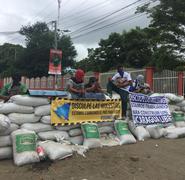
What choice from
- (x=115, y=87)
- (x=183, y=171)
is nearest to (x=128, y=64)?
(x=115, y=87)

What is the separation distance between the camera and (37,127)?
810cm

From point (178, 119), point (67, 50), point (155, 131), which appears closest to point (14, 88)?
point (155, 131)

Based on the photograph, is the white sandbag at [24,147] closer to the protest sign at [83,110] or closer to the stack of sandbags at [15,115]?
the stack of sandbags at [15,115]

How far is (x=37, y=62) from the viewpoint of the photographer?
51438 mm

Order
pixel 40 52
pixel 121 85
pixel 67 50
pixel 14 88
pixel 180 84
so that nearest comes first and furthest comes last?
pixel 14 88 → pixel 121 85 → pixel 180 84 → pixel 40 52 → pixel 67 50

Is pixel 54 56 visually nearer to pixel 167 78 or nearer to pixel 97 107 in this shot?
pixel 167 78

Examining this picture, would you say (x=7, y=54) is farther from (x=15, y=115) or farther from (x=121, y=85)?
(x=15, y=115)

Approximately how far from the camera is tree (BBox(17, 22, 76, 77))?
50.9 meters

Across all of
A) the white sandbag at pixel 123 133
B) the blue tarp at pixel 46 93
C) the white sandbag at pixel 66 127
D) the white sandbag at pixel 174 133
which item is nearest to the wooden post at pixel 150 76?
the white sandbag at pixel 174 133

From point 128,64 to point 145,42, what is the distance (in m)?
3.33

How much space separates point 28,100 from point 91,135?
1.35m

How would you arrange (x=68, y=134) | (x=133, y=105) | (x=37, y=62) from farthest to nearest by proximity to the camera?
1. (x=37, y=62)
2. (x=133, y=105)
3. (x=68, y=134)

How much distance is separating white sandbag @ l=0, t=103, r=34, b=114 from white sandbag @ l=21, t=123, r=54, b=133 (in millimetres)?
254

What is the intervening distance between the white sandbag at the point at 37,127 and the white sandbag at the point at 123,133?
154cm
